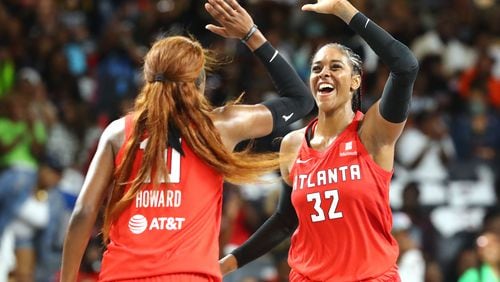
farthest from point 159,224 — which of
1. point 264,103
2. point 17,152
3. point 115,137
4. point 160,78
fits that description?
point 17,152

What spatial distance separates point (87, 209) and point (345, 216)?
1.28 meters

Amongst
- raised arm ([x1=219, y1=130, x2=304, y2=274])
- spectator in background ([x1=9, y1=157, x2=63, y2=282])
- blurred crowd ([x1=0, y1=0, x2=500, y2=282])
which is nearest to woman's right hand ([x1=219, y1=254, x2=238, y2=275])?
raised arm ([x1=219, y1=130, x2=304, y2=274])

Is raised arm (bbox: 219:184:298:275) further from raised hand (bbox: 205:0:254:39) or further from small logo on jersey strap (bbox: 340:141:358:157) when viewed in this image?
raised hand (bbox: 205:0:254:39)

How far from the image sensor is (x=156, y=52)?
4.47 meters

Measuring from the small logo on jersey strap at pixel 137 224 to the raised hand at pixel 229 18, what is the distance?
98 centimetres

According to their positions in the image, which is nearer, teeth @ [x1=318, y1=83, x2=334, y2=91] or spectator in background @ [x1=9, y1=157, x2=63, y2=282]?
teeth @ [x1=318, y1=83, x2=334, y2=91]

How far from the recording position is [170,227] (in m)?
4.39

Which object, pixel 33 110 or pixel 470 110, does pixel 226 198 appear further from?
pixel 470 110

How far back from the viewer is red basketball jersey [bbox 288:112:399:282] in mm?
5004

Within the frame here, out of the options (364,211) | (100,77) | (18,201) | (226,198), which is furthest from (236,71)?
(364,211)

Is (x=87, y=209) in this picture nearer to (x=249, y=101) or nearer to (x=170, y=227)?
(x=170, y=227)

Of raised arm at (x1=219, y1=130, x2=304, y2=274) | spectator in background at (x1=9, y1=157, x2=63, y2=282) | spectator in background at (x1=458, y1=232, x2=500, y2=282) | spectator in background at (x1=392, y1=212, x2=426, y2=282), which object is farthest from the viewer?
spectator in background at (x1=9, y1=157, x2=63, y2=282)

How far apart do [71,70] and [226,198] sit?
10.6 feet

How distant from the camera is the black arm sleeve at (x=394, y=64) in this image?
4809 mm
